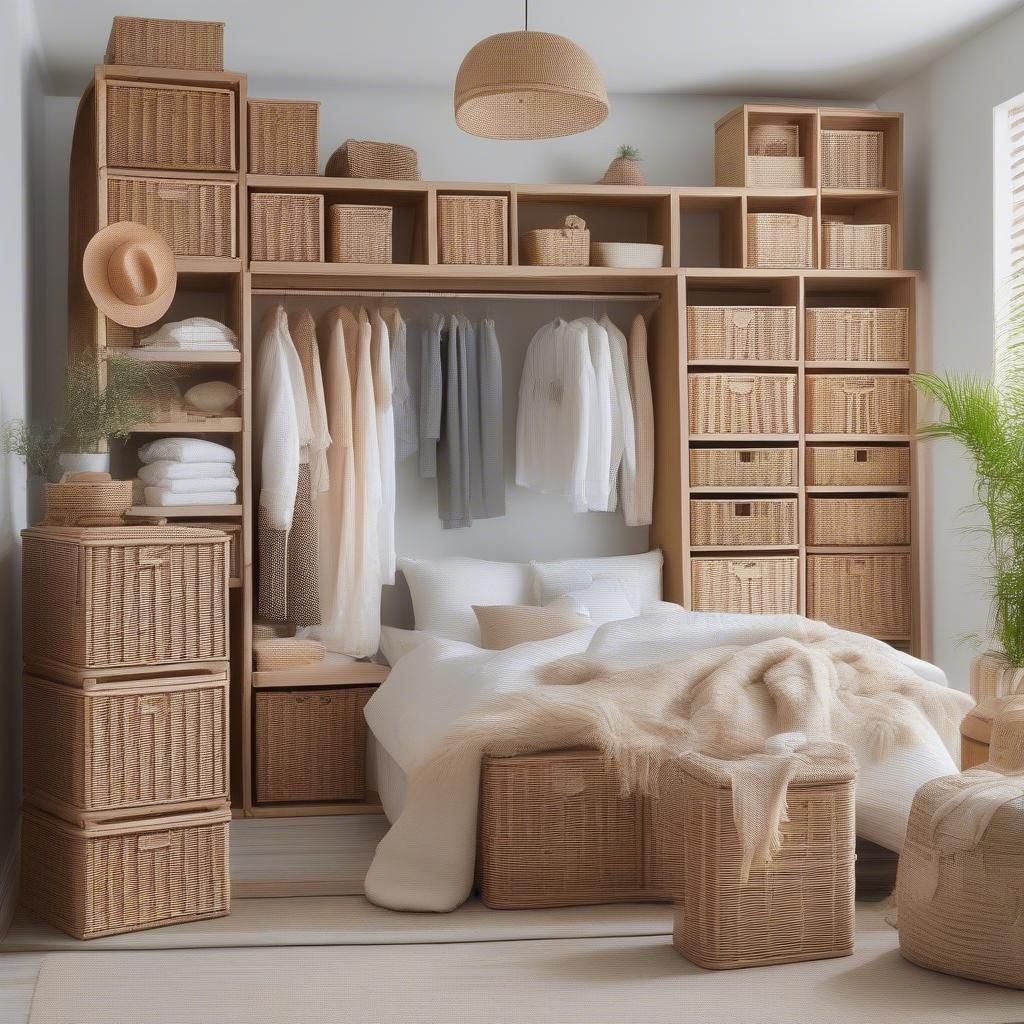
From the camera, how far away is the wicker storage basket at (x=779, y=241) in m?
5.30

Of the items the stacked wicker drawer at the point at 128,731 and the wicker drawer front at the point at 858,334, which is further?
the wicker drawer front at the point at 858,334

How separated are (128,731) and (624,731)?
130cm

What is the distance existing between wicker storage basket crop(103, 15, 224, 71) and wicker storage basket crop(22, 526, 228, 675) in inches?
78.1

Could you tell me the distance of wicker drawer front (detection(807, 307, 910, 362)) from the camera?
17.5ft

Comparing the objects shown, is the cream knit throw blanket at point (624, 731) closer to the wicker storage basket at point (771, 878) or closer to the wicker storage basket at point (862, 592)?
the wicker storage basket at point (771, 878)

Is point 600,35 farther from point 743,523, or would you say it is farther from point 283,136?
point 743,523

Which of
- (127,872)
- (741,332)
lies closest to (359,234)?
(741,332)

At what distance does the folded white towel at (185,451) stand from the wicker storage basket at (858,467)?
233 cm

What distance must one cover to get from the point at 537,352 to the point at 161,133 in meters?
1.69

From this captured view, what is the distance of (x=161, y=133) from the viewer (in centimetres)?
478

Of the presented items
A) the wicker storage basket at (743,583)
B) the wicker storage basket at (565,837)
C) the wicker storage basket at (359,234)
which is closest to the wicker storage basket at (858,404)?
the wicker storage basket at (743,583)

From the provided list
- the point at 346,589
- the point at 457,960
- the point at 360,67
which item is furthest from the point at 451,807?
the point at 360,67

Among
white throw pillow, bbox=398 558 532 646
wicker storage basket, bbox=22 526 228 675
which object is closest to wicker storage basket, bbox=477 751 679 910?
wicker storage basket, bbox=22 526 228 675

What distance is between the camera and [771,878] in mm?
3025
